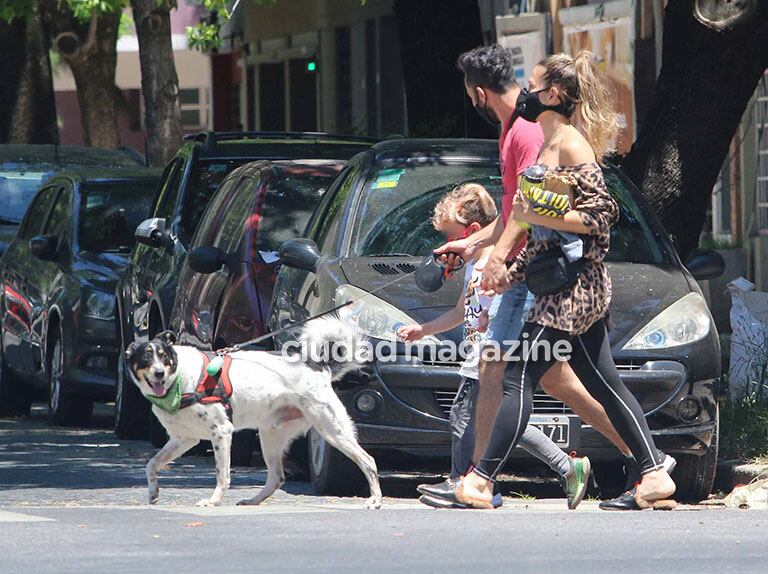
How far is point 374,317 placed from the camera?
934cm

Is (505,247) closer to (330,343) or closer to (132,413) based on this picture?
(330,343)

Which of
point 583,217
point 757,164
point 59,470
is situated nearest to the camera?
point 583,217

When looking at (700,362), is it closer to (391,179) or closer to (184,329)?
(391,179)

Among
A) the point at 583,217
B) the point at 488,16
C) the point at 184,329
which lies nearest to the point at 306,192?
the point at 184,329

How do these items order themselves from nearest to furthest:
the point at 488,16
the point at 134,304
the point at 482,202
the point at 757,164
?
1. the point at 482,202
2. the point at 134,304
3. the point at 757,164
4. the point at 488,16

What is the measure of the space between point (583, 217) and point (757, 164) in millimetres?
12170

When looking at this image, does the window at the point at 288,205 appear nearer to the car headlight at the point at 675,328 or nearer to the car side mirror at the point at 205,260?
the car side mirror at the point at 205,260

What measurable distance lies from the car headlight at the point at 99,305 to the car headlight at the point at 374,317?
15.7 ft

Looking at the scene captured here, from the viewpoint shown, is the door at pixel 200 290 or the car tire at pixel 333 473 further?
the door at pixel 200 290

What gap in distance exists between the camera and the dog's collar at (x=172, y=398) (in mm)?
8742

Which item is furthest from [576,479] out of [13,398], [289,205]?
[13,398]

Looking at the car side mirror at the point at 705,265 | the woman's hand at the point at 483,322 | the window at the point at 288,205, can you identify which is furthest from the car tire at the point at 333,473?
the window at the point at 288,205

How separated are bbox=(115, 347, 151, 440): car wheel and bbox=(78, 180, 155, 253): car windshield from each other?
1.58 meters

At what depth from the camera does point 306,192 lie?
39.2 feet
